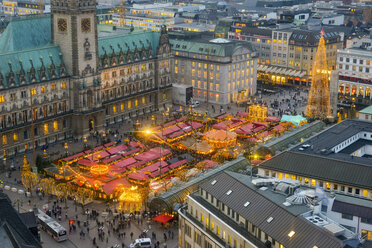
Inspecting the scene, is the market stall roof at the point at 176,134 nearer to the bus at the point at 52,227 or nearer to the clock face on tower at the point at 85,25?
the clock face on tower at the point at 85,25

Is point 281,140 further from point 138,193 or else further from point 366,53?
point 366,53

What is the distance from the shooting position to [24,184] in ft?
462

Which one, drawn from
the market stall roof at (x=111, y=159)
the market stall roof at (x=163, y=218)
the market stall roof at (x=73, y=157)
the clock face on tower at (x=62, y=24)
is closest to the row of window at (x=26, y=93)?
the clock face on tower at (x=62, y=24)

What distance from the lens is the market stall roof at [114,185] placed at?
446 ft

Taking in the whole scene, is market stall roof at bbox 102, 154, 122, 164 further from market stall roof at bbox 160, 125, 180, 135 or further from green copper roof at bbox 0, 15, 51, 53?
green copper roof at bbox 0, 15, 51, 53

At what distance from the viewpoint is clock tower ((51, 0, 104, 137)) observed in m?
172

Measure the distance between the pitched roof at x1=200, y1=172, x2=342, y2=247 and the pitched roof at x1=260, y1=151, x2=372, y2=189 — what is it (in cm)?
1954

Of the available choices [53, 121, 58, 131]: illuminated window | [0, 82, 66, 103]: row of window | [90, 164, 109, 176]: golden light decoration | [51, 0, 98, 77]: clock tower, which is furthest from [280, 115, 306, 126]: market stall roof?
[53, 121, 58, 131]: illuminated window

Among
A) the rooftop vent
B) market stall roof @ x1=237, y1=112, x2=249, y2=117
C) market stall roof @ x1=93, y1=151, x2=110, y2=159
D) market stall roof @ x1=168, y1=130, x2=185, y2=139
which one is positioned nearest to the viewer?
the rooftop vent

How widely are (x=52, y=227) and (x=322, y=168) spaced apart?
169 feet

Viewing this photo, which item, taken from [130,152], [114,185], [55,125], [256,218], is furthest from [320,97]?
[256,218]

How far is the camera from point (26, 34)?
602ft

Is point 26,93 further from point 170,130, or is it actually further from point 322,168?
point 322,168

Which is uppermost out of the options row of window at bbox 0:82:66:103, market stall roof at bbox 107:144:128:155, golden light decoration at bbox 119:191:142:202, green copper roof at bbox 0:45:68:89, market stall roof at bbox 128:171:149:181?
green copper roof at bbox 0:45:68:89
